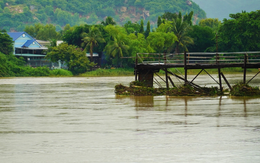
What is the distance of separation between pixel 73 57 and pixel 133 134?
80120mm

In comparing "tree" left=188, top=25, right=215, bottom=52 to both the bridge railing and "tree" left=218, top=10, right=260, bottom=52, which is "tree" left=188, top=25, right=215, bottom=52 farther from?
the bridge railing

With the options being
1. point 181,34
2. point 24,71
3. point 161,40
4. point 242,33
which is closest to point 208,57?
point 242,33

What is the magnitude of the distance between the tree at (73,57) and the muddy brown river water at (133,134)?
6869cm

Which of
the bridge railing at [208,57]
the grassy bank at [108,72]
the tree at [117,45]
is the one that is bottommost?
the grassy bank at [108,72]

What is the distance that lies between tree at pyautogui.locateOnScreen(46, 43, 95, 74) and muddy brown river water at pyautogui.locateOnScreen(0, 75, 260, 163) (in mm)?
68691

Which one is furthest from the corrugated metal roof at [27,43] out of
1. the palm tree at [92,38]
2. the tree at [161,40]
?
the tree at [161,40]

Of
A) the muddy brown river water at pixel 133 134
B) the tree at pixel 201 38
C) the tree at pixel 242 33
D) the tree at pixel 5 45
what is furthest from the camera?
the tree at pixel 201 38

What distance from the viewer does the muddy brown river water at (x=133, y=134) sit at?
1345 cm

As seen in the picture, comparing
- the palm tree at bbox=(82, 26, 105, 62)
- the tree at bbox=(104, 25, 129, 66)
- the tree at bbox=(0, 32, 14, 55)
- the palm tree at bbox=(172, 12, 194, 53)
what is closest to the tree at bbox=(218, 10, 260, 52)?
the palm tree at bbox=(172, 12, 194, 53)

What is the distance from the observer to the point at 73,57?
3775 inches

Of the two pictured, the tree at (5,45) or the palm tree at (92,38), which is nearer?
the tree at (5,45)

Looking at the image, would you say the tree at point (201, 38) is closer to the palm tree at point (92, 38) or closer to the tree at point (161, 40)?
the tree at point (161, 40)

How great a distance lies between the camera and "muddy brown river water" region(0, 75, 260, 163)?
44.1 ft

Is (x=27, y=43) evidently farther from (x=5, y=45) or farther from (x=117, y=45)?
(x=117, y=45)
